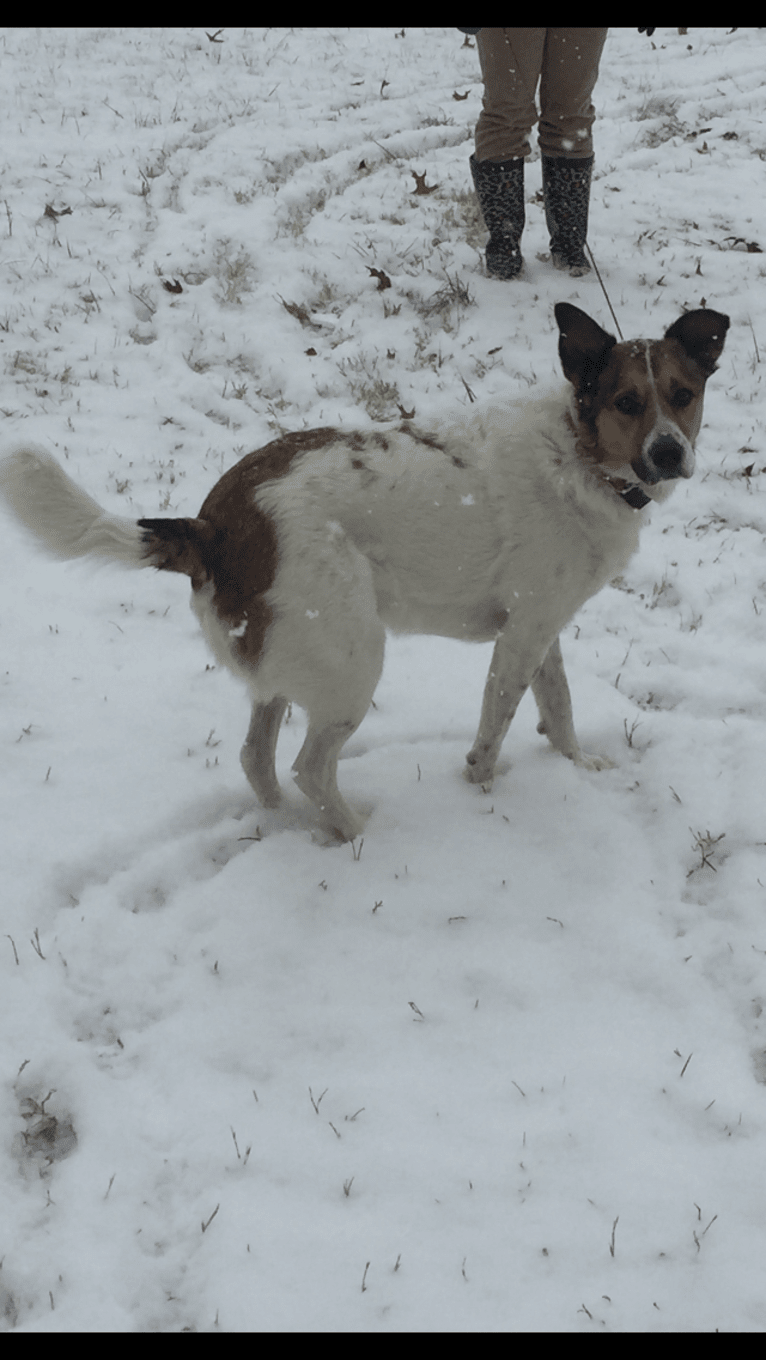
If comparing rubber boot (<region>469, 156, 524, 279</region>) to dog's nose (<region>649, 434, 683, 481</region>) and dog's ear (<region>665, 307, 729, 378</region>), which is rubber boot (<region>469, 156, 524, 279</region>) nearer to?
dog's ear (<region>665, 307, 729, 378</region>)

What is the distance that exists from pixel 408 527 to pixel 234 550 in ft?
1.87

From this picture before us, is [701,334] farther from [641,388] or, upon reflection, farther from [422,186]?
[422,186]

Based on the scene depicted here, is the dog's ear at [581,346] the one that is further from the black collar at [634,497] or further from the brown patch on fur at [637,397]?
the black collar at [634,497]

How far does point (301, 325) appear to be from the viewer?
6590 millimetres

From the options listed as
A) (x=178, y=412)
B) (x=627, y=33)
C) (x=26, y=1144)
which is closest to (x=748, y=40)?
(x=627, y=33)

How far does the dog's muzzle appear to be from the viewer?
2857 mm

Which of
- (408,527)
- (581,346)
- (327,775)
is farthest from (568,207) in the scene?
(327,775)

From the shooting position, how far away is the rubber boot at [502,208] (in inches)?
247

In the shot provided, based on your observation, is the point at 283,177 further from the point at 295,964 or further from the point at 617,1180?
the point at 617,1180

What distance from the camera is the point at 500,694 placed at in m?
3.35

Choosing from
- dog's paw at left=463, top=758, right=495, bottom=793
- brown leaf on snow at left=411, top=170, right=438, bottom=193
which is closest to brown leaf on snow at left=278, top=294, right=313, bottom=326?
brown leaf on snow at left=411, top=170, right=438, bottom=193

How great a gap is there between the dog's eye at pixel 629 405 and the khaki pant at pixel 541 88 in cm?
407

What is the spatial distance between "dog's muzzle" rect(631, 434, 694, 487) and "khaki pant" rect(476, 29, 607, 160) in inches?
Result: 166
